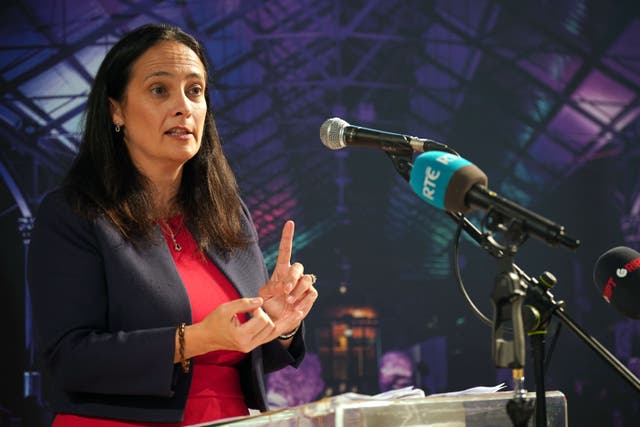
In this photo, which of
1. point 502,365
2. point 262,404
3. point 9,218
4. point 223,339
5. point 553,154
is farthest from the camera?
point 553,154

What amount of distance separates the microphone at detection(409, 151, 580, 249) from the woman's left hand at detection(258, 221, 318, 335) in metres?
0.51

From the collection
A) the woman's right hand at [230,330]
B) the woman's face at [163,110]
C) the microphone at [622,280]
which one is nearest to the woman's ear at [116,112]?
the woman's face at [163,110]

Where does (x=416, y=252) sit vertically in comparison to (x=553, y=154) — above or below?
below

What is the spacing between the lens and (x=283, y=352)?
2092 mm

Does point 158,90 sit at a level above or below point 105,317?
above

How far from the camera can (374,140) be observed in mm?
1732

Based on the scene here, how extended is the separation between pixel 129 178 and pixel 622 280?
1313mm

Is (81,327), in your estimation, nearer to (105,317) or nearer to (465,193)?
(105,317)

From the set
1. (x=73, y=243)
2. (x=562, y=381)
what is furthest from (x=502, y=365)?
(x=562, y=381)

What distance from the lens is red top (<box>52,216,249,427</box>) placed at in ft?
6.11

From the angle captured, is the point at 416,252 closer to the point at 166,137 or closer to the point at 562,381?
the point at 562,381

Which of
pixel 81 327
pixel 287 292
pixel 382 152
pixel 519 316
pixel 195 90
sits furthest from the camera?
pixel 382 152

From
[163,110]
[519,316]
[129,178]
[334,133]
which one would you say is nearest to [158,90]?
[163,110]

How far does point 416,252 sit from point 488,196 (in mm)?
3206
